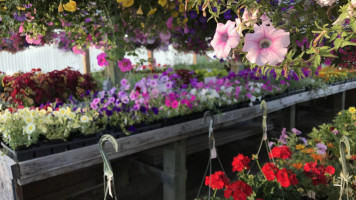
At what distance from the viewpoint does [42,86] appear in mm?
2785

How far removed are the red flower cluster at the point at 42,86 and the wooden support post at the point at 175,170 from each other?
4.11 feet

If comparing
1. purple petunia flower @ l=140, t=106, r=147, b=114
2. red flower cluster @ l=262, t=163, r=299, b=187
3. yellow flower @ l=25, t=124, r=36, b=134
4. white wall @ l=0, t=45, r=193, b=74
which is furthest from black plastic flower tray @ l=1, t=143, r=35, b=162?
white wall @ l=0, t=45, r=193, b=74

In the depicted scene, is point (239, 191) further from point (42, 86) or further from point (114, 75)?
point (114, 75)

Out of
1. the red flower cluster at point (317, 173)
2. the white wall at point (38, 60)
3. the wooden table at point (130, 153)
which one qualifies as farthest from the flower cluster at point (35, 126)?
the white wall at point (38, 60)

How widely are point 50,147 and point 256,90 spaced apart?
90.0 inches

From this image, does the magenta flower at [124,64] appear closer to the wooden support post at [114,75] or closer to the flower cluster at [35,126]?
the flower cluster at [35,126]

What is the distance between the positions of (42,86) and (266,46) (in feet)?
8.54

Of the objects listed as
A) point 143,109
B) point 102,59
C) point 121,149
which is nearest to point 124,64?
point 102,59

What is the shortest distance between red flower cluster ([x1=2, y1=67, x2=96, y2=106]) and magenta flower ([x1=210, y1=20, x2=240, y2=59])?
2.44 m

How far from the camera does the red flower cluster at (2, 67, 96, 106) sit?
268 cm

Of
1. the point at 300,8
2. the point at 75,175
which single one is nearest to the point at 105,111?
the point at 75,175

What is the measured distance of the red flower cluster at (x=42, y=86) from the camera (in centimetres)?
268

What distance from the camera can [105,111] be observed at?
218 centimetres

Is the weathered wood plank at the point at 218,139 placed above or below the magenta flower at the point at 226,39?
below
